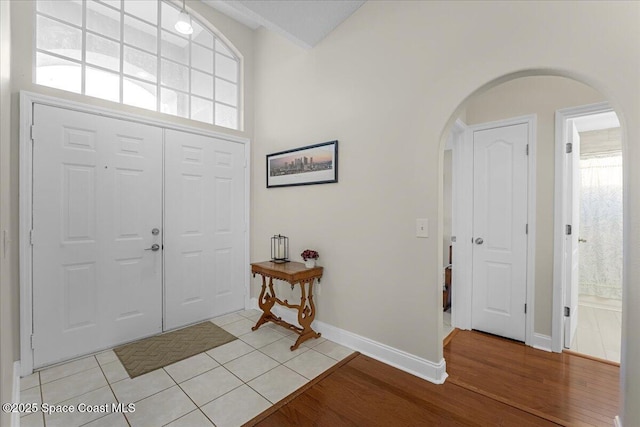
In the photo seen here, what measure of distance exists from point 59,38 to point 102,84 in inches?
16.1

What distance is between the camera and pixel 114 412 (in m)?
1.75

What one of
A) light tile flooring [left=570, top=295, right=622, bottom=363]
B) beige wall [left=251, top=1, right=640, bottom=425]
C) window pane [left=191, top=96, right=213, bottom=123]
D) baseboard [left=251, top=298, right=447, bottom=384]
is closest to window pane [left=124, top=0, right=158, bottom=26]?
window pane [left=191, top=96, right=213, bottom=123]

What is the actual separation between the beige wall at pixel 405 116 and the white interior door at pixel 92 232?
1.38 metres

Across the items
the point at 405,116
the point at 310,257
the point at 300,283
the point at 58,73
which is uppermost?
the point at 58,73

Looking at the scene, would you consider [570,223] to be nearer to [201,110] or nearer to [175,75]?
[201,110]

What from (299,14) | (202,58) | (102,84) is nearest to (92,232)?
(102,84)

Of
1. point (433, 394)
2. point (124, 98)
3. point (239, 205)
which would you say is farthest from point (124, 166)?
point (433, 394)

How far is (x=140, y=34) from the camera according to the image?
2.76m

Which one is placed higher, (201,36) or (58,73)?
(201,36)

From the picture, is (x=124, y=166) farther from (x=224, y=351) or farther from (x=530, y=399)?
(x=530, y=399)

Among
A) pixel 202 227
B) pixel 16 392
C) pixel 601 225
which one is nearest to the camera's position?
pixel 16 392

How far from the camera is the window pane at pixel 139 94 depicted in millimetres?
2660

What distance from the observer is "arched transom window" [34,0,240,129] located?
232 centimetres

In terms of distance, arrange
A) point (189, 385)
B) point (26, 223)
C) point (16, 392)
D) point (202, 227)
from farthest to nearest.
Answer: point (202, 227) → point (26, 223) → point (189, 385) → point (16, 392)
